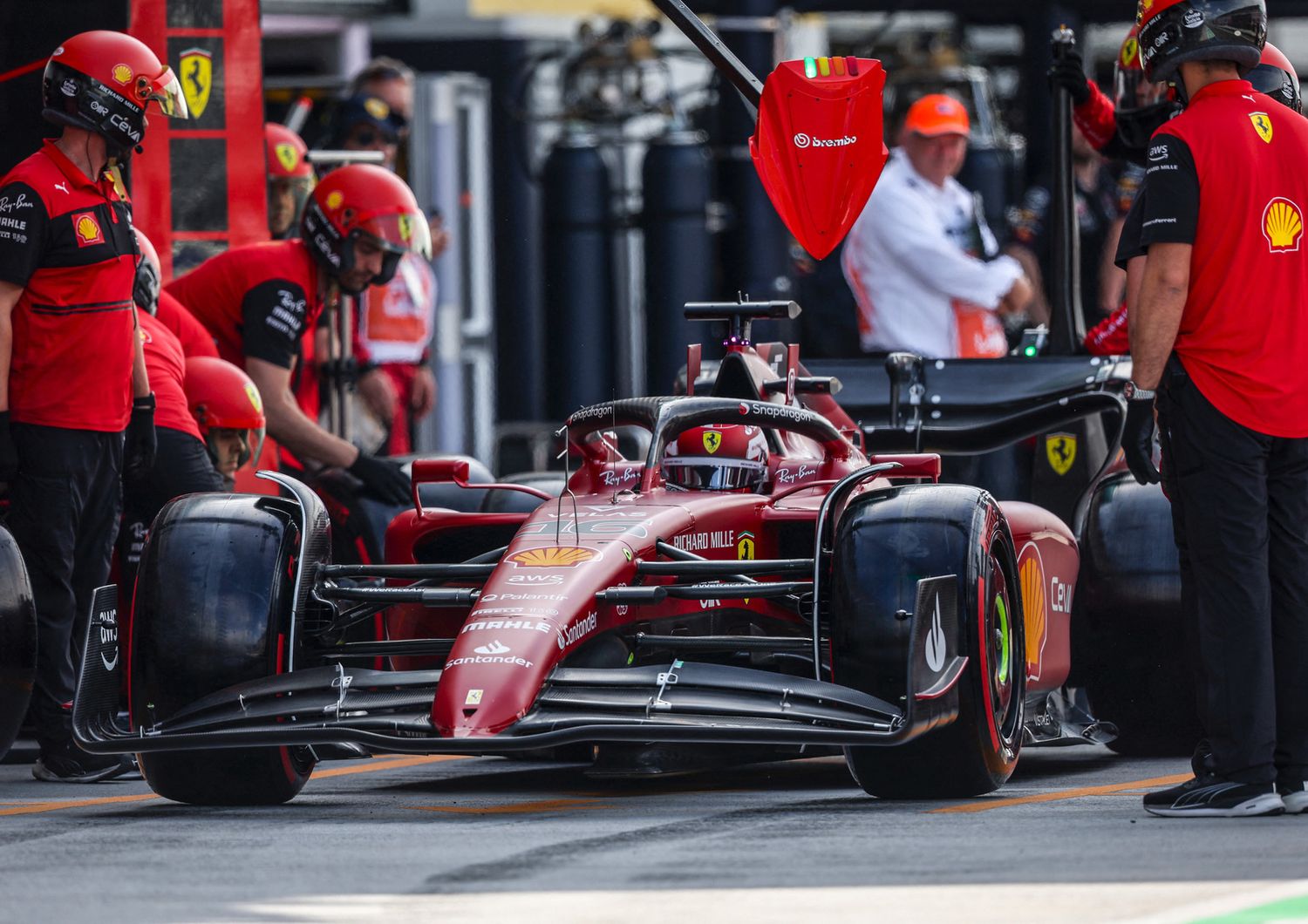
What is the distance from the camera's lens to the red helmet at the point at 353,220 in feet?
33.0

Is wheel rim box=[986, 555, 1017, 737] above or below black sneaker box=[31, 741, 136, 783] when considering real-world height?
above

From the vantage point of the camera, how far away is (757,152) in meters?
8.82

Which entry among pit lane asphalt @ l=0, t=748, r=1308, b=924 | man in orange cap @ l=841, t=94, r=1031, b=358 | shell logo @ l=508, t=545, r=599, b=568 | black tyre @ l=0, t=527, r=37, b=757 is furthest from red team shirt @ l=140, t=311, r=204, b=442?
man in orange cap @ l=841, t=94, r=1031, b=358

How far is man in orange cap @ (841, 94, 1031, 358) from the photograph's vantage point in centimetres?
1170

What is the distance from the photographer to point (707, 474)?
773cm

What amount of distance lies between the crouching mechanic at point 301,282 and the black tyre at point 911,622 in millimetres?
3443

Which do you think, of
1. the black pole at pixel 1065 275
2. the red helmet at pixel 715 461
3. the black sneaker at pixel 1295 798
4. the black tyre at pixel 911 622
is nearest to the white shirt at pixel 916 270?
the black pole at pixel 1065 275

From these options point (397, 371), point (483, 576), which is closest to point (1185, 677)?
point (483, 576)

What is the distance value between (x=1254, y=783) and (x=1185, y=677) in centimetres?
193

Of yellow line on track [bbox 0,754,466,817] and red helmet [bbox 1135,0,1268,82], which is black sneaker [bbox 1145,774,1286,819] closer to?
red helmet [bbox 1135,0,1268,82]

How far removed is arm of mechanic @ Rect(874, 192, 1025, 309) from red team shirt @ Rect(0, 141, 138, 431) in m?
4.54

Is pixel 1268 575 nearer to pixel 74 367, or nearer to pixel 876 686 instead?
pixel 876 686

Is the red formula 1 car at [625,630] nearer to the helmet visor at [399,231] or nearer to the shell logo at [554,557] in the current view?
the shell logo at [554,557]

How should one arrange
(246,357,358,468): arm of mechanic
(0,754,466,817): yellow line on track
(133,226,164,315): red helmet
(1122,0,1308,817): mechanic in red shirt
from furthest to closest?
1. (246,357,358,468): arm of mechanic
2. (133,226,164,315): red helmet
3. (0,754,466,817): yellow line on track
4. (1122,0,1308,817): mechanic in red shirt
